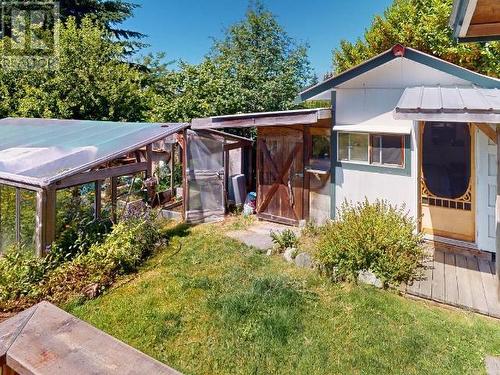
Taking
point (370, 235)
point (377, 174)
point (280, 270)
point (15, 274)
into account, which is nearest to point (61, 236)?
point (15, 274)

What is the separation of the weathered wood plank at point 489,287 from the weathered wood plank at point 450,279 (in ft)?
1.24

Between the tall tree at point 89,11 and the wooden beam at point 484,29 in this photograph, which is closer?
the wooden beam at point 484,29

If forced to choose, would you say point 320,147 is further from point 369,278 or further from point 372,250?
point 369,278

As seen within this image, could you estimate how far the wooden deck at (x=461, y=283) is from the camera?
4.93 m

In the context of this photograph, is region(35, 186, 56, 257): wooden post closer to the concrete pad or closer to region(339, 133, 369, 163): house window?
the concrete pad

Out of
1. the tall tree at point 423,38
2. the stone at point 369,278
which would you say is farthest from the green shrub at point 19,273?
the tall tree at point 423,38

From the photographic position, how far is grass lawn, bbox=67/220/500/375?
12.9 ft

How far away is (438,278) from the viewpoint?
223 inches

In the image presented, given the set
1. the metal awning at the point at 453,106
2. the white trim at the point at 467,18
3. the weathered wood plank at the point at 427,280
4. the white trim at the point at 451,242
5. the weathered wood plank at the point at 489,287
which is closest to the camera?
the white trim at the point at 467,18

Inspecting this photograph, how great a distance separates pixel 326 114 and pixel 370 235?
3.25m

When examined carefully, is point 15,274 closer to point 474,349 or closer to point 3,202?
point 3,202

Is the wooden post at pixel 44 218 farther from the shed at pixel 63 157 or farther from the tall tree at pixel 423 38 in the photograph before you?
the tall tree at pixel 423 38

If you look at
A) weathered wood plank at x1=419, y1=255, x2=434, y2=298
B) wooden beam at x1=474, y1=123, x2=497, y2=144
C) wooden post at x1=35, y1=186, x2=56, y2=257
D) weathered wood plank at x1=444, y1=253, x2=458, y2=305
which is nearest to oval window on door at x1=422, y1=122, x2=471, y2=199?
weathered wood plank at x1=444, y1=253, x2=458, y2=305

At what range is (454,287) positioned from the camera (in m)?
5.35
